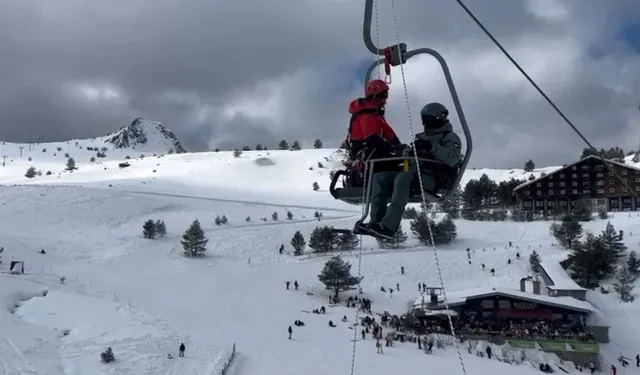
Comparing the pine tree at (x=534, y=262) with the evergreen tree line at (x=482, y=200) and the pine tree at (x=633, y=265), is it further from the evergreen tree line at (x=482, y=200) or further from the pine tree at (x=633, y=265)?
the evergreen tree line at (x=482, y=200)

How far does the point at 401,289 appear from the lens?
1838 inches

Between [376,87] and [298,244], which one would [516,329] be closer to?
[298,244]

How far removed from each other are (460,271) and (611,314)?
12568 millimetres

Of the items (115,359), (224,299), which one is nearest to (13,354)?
(115,359)

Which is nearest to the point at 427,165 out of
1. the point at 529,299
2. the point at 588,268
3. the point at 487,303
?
the point at 487,303

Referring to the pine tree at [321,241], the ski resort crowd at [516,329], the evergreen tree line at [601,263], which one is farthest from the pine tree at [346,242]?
the ski resort crowd at [516,329]

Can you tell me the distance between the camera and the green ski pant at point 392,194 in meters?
8.52

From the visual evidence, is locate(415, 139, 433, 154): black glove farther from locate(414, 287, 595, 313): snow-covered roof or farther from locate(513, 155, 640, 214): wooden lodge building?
locate(513, 155, 640, 214): wooden lodge building

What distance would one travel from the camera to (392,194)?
8758 mm

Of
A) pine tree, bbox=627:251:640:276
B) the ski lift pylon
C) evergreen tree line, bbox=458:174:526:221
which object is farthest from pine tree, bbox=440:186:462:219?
the ski lift pylon

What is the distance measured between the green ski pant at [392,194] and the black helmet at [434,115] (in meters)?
0.70

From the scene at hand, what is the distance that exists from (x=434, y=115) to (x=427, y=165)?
2.26 feet

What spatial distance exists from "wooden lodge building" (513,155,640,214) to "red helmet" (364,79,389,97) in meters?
67.9

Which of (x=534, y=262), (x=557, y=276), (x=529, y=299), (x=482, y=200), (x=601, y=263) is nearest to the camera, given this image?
(x=529, y=299)
